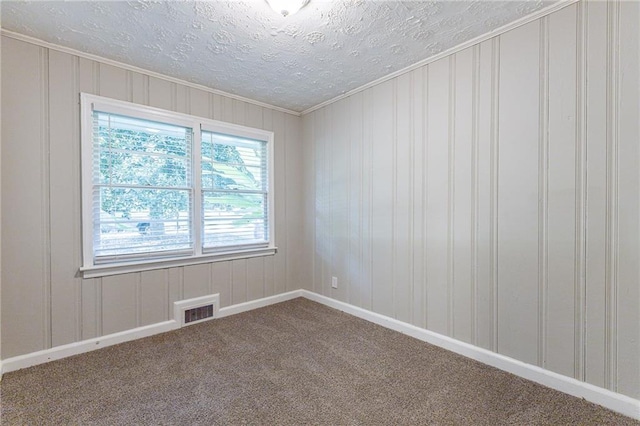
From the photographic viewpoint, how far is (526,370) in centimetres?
194

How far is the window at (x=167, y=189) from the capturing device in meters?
2.42

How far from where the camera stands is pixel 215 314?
119 inches

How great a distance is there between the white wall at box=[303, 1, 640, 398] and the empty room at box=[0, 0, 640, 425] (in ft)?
0.04

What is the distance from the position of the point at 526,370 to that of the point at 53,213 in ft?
11.8

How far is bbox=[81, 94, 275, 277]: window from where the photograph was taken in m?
2.42

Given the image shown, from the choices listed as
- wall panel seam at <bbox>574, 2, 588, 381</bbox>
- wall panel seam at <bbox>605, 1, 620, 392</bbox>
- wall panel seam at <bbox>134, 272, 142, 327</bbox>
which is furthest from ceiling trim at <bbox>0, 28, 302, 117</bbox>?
wall panel seam at <bbox>605, 1, 620, 392</bbox>

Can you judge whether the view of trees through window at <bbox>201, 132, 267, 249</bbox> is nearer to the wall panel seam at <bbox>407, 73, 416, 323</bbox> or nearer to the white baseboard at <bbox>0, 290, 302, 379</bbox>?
the white baseboard at <bbox>0, 290, 302, 379</bbox>

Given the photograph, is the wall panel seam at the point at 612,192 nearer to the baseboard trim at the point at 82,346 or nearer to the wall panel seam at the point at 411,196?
the wall panel seam at the point at 411,196

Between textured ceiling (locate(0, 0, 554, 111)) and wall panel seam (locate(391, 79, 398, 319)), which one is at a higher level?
textured ceiling (locate(0, 0, 554, 111))

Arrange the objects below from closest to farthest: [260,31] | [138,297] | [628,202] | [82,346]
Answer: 1. [628,202]
2. [260,31]
3. [82,346]
4. [138,297]

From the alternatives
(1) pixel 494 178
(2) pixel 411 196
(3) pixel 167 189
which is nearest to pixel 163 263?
(3) pixel 167 189

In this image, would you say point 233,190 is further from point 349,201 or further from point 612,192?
point 612,192

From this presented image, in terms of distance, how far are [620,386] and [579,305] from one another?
45cm

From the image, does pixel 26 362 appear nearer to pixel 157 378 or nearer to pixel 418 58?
pixel 157 378
